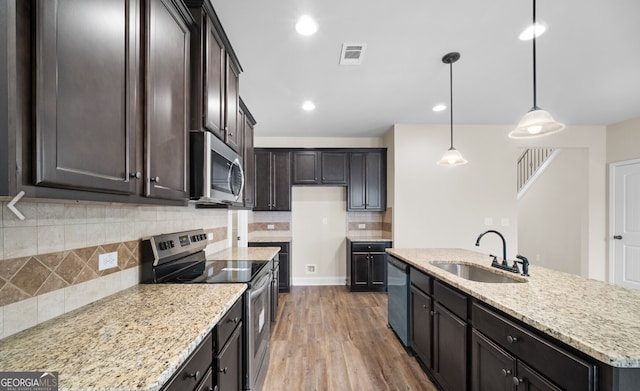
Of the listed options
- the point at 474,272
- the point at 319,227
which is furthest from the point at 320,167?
the point at 474,272

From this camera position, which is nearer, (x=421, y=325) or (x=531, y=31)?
(x=531, y=31)

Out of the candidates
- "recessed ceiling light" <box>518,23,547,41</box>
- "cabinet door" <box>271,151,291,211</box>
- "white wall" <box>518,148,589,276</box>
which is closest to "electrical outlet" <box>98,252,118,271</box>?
"recessed ceiling light" <box>518,23,547,41</box>

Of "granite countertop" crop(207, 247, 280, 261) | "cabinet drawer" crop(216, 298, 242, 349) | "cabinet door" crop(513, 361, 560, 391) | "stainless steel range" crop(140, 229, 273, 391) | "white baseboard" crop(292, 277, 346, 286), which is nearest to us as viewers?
"cabinet door" crop(513, 361, 560, 391)

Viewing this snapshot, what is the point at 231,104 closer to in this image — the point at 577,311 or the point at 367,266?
the point at 577,311

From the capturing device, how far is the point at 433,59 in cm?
240

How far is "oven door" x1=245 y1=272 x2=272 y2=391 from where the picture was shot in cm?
163

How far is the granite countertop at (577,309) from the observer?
87 cm

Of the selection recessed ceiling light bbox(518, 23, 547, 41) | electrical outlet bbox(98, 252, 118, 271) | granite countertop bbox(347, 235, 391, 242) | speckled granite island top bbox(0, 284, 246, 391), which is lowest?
granite countertop bbox(347, 235, 391, 242)

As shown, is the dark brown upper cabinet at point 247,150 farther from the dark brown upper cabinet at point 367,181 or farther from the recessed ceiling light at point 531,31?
the recessed ceiling light at point 531,31

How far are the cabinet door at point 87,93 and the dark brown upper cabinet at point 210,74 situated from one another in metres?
0.49

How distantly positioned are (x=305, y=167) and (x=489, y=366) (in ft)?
12.3

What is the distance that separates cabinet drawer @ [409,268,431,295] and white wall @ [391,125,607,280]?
1.79m

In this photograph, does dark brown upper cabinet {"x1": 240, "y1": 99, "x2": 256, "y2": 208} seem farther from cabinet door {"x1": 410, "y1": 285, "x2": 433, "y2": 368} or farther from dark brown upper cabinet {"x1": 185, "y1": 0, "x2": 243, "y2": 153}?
cabinet door {"x1": 410, "y1": 285, "x2": 433, "y2": 368}

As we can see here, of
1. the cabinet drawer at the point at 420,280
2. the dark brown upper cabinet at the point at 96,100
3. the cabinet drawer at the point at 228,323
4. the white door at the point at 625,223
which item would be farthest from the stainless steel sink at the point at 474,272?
the white door at the point at 625,223
